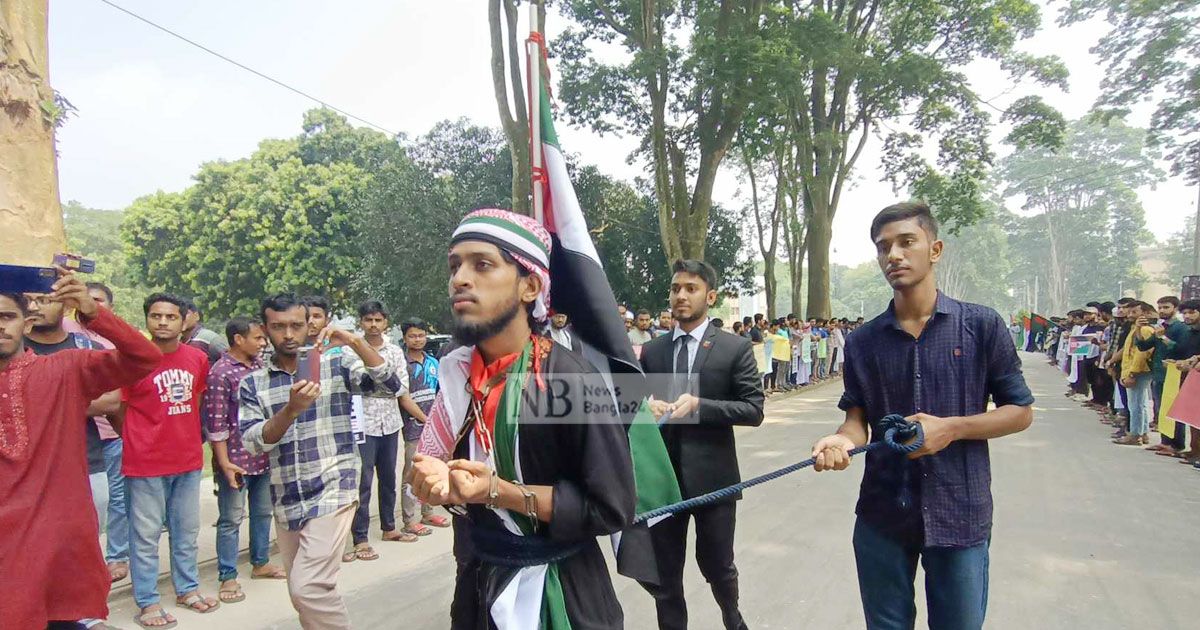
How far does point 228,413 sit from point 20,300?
243 centimetres

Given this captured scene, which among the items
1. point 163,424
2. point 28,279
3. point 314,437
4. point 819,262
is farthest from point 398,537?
point 819,262

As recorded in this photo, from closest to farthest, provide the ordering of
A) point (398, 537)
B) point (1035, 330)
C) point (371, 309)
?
1. point (371, 309)
2. point (398, 537)
3. point (1035, 330)

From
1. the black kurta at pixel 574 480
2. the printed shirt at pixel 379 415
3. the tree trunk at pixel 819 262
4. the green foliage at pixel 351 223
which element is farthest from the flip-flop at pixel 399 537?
the tree trunk at pixel 819 262

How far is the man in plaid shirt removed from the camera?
314 centimetres

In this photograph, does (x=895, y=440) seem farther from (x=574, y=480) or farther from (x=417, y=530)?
(x=417, y=530)

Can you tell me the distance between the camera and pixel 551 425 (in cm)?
187

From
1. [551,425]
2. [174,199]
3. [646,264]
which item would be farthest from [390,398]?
[174,199]

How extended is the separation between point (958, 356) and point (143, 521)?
4.76m

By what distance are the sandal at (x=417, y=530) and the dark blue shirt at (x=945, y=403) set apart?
4.49 m

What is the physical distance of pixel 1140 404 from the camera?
9719 millimetres

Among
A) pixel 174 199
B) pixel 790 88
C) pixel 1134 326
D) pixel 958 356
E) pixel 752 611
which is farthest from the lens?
pixel 174 199

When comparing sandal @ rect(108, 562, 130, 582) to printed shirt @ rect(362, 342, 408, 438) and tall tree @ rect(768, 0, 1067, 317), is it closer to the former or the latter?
printed shirt @ rect(362, 342, 408, 438)

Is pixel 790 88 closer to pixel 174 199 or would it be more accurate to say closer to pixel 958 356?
pixel 958 356

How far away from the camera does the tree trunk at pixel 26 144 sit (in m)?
5.05
